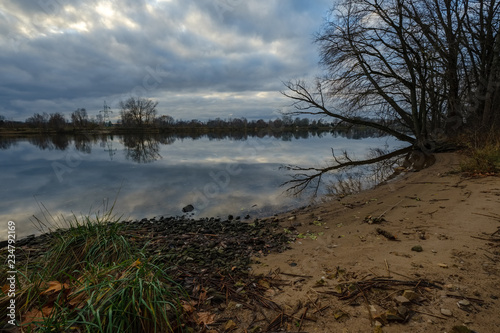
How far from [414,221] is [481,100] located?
16503 mm

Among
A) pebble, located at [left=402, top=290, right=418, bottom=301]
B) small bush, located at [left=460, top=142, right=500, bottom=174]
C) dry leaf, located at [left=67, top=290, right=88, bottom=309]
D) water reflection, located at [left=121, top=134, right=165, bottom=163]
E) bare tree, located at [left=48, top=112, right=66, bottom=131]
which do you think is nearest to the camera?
dry leaf, located at [left=67, top=290, right=88, bottom=309]

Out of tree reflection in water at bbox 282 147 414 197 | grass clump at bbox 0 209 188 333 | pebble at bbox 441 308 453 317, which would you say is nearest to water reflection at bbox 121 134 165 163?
tree reflection in water at bbox 282 147 414 197

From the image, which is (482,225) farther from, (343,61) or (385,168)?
(343,61)

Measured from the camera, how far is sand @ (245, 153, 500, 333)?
2.25m

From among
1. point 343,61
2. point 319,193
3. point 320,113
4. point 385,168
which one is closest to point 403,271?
point 319,193

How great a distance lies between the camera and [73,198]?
33.4 feet

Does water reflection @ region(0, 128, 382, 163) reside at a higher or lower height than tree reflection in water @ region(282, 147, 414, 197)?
higher

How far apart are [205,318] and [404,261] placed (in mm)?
2552

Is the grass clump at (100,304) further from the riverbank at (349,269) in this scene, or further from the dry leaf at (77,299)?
the riverbank at (349,269)

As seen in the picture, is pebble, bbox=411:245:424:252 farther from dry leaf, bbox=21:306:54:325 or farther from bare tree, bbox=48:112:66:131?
bare tree, bbox=48:112:66:131

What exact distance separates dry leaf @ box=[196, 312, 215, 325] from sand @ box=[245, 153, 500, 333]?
718mm

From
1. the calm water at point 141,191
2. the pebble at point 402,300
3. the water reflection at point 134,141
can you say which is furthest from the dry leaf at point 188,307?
the water reflection at point 134,141

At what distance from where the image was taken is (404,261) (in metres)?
3.23

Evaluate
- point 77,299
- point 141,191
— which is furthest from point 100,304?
point 141,191
